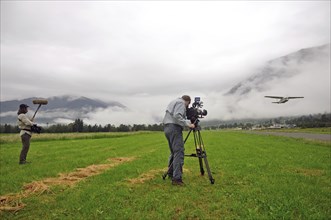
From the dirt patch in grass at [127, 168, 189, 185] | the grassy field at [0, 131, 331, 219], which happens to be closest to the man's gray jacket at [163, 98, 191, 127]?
the grassy field at [0, 131, 331, 219]

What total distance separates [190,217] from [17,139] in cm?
4541

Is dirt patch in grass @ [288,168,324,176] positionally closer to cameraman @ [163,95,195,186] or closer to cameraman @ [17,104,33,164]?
cameraman @ [163,95,195,186]

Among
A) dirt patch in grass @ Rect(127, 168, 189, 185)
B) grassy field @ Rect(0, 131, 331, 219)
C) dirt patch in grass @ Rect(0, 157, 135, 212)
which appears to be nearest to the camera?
grassy field @ Rect(0, 131, 331, 219)

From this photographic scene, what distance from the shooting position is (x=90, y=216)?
268 inches

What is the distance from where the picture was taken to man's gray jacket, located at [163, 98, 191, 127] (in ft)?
32.1

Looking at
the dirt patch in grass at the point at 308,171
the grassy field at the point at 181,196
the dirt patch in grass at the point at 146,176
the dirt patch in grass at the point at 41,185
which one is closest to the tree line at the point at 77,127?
the dirt patch in grass at the point at 41,185

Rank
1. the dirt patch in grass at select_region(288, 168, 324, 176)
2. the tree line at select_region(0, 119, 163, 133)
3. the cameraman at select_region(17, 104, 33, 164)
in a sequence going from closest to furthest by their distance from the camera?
1. the dirt patch in grass at select_region(288, 168, 324, 176)
2. the cameraman at select_region(17, 104, 33, 164)
3. the tree line at select_region(0, 119, 163, 133)

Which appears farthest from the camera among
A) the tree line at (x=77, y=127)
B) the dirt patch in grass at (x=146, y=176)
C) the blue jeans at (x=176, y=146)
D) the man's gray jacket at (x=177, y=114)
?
the tree line at (x=77, y=127)

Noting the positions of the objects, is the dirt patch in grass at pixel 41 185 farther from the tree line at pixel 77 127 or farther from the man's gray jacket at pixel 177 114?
the tree line at pixel 77 127

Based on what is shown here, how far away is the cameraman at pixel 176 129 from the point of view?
32.3 ft

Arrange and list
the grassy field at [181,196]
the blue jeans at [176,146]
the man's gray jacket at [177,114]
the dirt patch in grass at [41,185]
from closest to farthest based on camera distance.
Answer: the grassy field at [181,196] < the dirt patch in grass at [41,185] < the man's gray jacket at [177,114] < the blue jeans at [176,146]

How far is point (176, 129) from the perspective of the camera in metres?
10.1

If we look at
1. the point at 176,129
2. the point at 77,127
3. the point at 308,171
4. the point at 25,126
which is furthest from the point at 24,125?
the point at 77,127

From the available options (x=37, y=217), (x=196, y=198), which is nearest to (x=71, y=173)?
(x=37, y=217)
